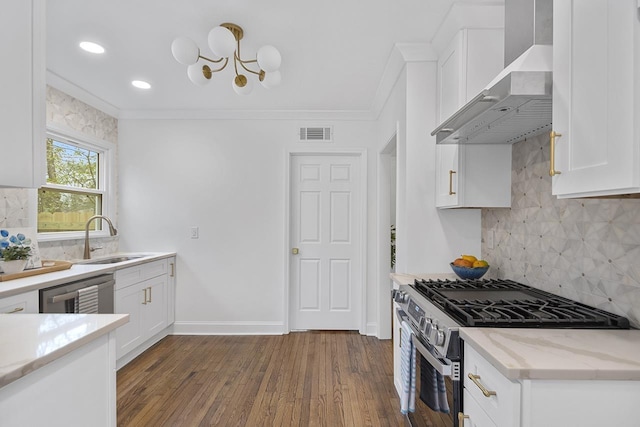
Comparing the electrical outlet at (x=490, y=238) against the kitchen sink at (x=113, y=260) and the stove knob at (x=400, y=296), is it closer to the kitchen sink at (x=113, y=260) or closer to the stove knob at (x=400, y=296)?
the stove knob at (x=400, y=296)

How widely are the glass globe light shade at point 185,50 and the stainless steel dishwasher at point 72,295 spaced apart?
5.40ft

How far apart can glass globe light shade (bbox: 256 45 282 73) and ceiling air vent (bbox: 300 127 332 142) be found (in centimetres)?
176

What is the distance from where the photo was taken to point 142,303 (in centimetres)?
315

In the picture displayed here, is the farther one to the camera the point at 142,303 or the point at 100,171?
the point at 100,171

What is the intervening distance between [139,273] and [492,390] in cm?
303

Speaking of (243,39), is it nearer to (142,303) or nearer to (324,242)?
(324,242)

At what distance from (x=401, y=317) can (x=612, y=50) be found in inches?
58.7

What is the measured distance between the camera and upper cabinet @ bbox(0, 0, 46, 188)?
862mm

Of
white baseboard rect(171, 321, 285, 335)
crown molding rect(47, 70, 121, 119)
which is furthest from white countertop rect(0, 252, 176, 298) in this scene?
crown molding rect(47, 70, 121, 119)

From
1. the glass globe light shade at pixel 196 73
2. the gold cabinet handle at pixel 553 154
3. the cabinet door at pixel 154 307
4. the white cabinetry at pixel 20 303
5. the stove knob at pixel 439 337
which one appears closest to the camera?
the gold cabinet handle at pixel 553 154

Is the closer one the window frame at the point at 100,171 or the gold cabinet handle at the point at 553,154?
the gold cabinet handle at the point at 553,154

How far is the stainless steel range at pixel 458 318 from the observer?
124 cm

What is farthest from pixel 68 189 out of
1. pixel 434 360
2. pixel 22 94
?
pixel 434 360

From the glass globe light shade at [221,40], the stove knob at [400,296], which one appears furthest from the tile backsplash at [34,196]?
the stove knob at [400,296]
